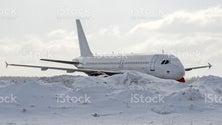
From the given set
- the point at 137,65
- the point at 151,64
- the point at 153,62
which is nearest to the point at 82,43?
the point at 137,65

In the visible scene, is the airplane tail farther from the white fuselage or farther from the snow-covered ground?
the snow-covered ground

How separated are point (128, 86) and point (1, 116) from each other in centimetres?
797

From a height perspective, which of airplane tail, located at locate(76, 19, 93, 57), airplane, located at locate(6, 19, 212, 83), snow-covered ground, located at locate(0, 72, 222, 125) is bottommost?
snow-covered ground, located at locate(0, 72, 222, 125)

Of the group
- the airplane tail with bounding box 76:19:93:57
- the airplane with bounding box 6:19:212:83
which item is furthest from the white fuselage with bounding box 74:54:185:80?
the airplane tail with bounding box 76:19:93:57

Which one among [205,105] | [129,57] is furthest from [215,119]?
[129,57]

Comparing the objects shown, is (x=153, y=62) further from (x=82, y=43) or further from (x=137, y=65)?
(x=82, y=43)

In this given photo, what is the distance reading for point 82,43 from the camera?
207 feet

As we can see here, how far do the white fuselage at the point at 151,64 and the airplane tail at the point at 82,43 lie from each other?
1093 centimetres

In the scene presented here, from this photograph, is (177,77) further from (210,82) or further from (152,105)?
(152,105)

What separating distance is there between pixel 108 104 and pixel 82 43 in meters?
42.2

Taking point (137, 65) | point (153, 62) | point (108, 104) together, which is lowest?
point (108, 104)

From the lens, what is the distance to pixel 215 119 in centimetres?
1883

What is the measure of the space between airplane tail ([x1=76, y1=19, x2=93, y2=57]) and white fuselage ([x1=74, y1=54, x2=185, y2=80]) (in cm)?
1093

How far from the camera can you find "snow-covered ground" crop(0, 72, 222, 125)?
18.5m
